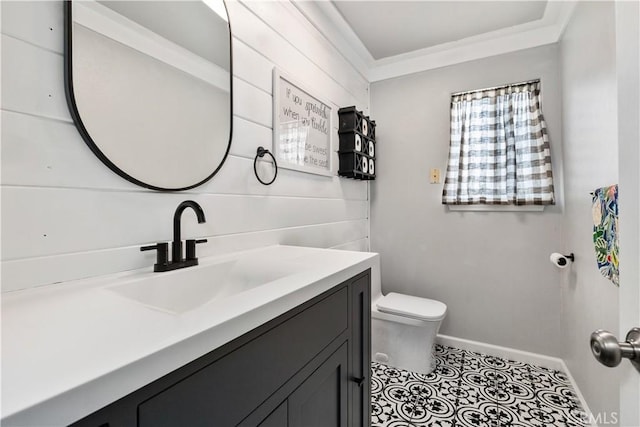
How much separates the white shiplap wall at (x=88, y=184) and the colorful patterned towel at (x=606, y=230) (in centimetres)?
137

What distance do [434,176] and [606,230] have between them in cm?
124

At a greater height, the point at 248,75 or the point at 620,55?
the point at 248,75

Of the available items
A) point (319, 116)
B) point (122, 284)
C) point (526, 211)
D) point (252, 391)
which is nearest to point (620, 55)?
point (252, 391)

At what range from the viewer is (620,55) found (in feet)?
1.79

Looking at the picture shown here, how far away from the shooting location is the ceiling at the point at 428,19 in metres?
1.83

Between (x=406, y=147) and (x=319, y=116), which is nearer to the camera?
(x=319, y=116)

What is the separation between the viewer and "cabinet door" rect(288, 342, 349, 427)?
0.76 meters

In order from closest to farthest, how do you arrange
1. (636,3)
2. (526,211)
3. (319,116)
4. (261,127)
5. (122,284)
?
(636,3)
(122,284)
(261,127)
(319,116)
(526,211)

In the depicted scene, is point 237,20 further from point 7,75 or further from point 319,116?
point 7,75

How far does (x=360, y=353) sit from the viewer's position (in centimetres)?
111

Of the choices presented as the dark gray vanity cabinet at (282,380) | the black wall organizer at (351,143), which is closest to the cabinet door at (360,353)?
the dark gray vanity cabinet at (282,380)

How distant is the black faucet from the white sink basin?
0.02 metres

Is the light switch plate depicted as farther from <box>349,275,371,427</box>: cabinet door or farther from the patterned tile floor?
<box>349,275,371,427</box>: cabinet door

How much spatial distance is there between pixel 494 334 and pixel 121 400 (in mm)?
2493
